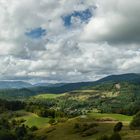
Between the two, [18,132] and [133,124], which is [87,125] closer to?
[133,124]

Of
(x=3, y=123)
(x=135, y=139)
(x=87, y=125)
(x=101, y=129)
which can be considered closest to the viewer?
(x=135, y=139)

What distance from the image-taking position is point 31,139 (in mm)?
140500

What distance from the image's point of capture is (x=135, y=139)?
91.2 meters

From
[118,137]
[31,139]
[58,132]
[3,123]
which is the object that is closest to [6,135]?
[31,139]

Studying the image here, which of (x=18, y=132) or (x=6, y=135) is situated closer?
(x=6, y=135)

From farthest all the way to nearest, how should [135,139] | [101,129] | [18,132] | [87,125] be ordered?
[18,132] → [87,125] → [101,129] → [135,139]

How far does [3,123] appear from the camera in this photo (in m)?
188

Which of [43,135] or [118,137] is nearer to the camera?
[118,137]

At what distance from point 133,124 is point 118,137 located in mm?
29551

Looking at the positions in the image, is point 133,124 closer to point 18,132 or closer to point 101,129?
point 101,129

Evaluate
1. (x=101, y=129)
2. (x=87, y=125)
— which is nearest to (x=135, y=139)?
(x=101, y=129)

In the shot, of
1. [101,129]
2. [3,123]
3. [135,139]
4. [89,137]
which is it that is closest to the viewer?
[135,139]

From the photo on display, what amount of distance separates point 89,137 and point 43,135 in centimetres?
2991

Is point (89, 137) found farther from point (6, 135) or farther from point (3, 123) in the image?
point (3, 123)
